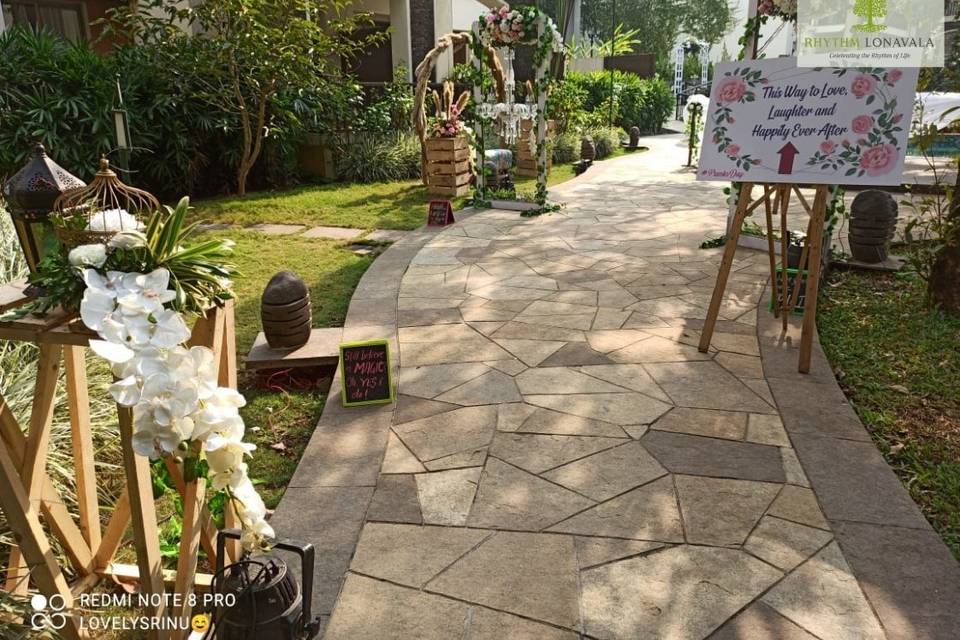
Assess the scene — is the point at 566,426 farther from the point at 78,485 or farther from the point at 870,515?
the point at 78,485

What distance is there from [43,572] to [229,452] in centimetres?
64

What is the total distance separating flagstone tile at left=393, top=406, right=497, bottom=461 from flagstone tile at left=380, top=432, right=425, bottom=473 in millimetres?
35

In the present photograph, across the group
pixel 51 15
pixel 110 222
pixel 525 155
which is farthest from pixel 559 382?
pixel 51 15

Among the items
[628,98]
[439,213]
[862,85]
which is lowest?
[439,213]

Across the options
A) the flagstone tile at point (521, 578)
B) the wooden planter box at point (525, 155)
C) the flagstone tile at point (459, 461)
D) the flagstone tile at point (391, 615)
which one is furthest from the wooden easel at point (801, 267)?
the wooden planter box at point (525, 155)

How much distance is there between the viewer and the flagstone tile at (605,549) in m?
2.46

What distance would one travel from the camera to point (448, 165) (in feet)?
32.6

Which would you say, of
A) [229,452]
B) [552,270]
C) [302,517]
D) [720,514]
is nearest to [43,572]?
[229,452]

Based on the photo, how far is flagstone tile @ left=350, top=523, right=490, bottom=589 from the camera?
241cm

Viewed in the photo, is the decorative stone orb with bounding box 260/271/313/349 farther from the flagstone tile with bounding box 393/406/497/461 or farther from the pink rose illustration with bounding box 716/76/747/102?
the pink rose illustration with bounding box 716/76/747/102

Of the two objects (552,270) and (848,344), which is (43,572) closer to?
(848,344)

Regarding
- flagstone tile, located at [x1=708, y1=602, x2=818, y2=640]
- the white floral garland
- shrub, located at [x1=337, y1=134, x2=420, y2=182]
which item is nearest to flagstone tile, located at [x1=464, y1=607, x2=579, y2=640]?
flagstone tile, located at [x1=708, y1=602, x2=818, y2=640]

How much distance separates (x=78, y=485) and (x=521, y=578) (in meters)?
1.45

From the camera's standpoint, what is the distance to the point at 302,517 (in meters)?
2.73
